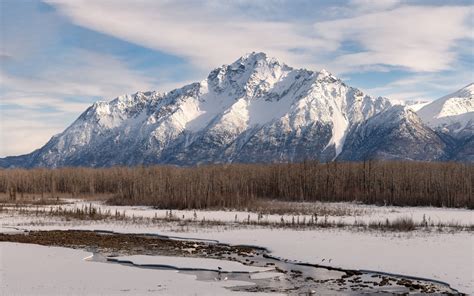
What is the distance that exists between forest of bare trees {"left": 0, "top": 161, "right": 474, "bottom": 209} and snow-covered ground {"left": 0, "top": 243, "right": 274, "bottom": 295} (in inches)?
1330

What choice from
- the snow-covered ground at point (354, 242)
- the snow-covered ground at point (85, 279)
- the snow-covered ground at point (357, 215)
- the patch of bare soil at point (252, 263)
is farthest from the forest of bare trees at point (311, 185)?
the snow-covered ground at point (85, 279)

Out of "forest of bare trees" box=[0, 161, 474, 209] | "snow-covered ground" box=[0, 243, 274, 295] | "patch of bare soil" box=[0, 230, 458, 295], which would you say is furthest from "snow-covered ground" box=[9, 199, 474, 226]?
"snow-covered ground" box=[0, 243, 274, 295]

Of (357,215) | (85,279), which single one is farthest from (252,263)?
(357,215)

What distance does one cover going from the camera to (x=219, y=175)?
77688 mm

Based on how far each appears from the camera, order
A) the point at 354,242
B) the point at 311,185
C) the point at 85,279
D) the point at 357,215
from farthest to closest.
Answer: the point at 311,185 → the point at 357,215 → the point at 354,242 → the point at 85,279

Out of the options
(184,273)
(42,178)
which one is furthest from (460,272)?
(42,178)

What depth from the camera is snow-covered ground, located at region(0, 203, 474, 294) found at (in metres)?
25.8

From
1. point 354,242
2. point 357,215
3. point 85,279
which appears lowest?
point 85,279

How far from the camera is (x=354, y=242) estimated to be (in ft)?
108

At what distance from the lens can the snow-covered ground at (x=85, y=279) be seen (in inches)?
811

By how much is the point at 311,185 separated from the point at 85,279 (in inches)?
2031

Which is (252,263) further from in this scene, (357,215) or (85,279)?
(357,215)

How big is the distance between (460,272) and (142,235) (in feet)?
67.9

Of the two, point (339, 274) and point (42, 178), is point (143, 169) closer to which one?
point (42, 178)
